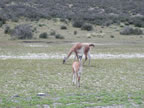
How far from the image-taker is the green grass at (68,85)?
9188mm

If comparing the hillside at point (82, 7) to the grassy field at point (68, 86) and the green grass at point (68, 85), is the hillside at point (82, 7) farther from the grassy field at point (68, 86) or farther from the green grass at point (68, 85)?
the green grass at point (68, 85)

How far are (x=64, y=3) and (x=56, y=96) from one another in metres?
65.3

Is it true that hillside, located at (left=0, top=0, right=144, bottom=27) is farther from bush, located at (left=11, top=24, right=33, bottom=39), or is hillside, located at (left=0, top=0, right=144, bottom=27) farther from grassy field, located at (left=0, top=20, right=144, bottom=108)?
grassy field, located at (left=0, top=20, right=144, bottom=108)

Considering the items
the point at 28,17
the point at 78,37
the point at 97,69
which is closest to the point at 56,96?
the point at 97,69

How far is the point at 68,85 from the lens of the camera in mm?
11836

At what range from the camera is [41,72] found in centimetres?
1507

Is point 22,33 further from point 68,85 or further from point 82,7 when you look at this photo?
point 82,7

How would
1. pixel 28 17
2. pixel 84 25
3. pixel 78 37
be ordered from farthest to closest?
pixel 28 17 < pixel 84 25 < pixel 78 37

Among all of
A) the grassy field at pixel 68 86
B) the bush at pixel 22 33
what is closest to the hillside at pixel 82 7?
the bush at pixel 22 33

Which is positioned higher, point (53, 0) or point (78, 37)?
point (53, 0)

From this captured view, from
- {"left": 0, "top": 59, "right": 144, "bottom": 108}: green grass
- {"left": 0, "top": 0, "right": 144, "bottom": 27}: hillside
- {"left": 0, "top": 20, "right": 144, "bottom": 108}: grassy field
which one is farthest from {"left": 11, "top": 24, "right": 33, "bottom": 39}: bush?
{"left": 0, "top": 0, "right": 144, "bottom": 27}: hillside

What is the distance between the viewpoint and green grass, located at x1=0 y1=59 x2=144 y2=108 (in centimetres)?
919

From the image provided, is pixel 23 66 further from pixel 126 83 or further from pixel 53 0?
pixel 53 0

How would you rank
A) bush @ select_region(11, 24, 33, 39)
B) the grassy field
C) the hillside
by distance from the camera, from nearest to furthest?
the grassy field, bush @ select_region(11, 24, 33, 39), the hillside
